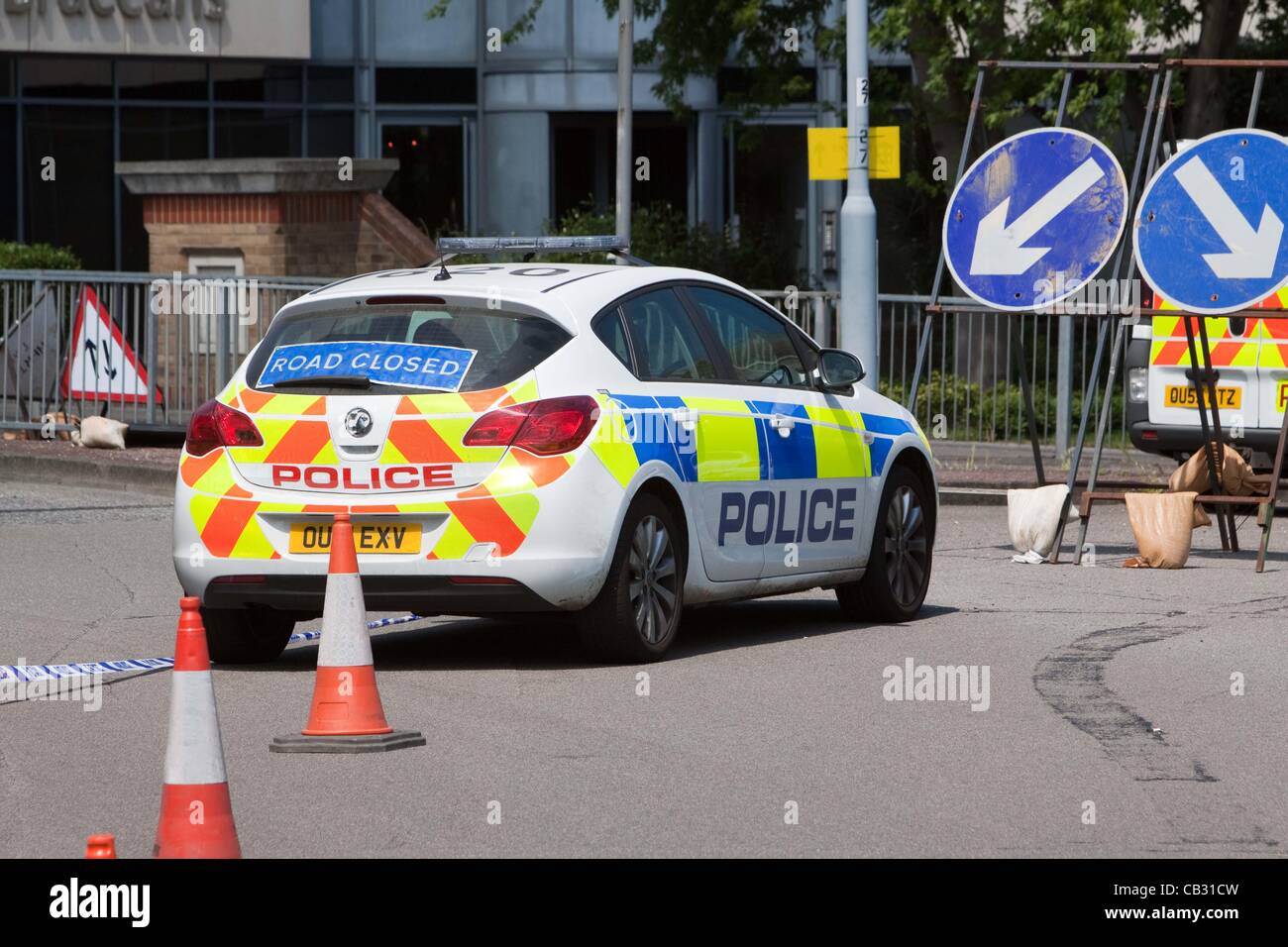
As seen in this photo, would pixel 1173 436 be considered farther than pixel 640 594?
Yes

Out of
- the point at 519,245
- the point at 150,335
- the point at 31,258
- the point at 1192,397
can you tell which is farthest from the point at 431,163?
the point at 519,245

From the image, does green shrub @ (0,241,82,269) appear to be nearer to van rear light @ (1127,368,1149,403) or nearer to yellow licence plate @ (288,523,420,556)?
van rear light @ (1127,368,1149,403)

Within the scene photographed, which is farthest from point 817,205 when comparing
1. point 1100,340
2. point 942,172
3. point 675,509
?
point 675,509

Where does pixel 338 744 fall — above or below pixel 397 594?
below

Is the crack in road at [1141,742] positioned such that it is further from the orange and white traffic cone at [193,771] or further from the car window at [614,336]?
the orange and white traffic cone at [193,771]

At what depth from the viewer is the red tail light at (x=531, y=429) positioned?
30.0ft

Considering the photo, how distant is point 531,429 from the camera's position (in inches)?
360

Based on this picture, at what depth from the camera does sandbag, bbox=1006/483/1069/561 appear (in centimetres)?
1396

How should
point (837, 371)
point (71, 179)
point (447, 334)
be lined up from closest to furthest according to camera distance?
1. point (447, 334)
2. point (837, 371)
3. point (71, 179)

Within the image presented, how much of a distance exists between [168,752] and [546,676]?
358 centimetres

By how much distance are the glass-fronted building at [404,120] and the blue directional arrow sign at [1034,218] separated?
1877 centimetres

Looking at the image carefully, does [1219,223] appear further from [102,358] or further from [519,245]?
[102,358]

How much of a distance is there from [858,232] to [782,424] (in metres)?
8.11
